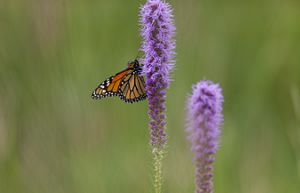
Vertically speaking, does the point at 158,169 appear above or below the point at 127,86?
below

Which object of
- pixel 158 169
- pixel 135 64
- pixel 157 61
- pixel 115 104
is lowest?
pixel 158 169

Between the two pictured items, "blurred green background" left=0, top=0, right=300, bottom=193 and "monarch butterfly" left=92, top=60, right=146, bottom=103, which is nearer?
"monarch butterfly" left=92, top=60, right=146, bottom=103

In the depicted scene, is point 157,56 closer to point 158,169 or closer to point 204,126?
point 158,169

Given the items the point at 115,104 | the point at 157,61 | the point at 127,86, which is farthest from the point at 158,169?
the point at 115,104

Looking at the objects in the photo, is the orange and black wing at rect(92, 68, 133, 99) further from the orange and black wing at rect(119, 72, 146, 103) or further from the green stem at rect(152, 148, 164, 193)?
the green stem at rect(152, 148, 164, 193)

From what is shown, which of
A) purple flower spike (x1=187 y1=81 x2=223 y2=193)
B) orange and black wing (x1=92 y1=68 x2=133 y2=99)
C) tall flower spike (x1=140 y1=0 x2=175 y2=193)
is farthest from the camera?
orange and black wing (x1=92 y1=68 x2=133 y2=99)

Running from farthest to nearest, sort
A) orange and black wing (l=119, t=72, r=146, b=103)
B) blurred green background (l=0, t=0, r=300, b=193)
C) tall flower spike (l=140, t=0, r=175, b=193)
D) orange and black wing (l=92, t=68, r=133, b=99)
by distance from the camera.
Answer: blurred green background (l=0, t=0, r=300, b=193), orange and black wing (l=92, t=68, r=133, b=99), orange and black wing (l=119, t=72, r=146, b=103), tall flower spike (l=140, t=0, r=175, b=193)

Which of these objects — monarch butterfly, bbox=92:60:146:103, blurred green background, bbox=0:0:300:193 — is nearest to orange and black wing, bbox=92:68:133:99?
monarch butterfly, bbox=92:60:146:103

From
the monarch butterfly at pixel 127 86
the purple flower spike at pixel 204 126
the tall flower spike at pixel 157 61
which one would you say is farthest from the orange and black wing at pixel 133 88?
the purple flower spike at pixel 204 126
